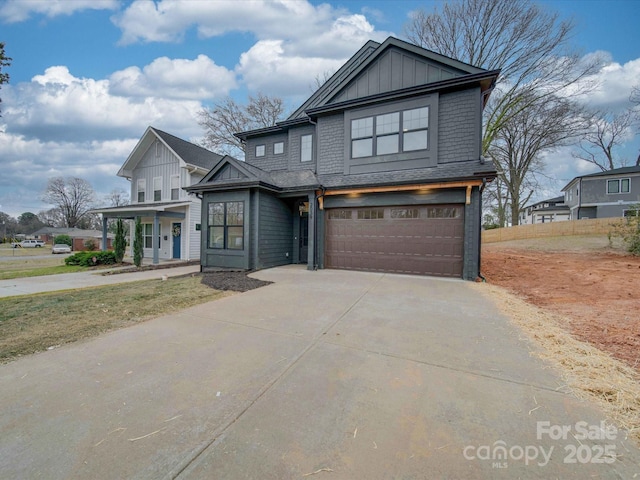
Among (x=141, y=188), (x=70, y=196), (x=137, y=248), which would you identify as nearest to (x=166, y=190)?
(x=141, y=188)

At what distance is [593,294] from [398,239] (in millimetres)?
4749

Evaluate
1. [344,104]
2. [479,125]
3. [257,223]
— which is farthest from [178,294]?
[479,125]

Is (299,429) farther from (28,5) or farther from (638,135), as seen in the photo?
(638,135)

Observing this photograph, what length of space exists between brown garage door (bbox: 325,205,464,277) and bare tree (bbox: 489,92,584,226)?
12275 millimetres

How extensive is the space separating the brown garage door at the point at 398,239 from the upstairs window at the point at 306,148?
10.0 ft

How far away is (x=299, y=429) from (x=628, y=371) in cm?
348

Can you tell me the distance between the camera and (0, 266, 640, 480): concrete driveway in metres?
1.60

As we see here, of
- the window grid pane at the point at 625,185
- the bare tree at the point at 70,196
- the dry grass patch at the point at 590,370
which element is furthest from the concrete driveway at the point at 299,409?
the bare tree at the point at 70,196

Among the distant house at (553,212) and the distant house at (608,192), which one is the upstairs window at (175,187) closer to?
the distant house at (608,192)

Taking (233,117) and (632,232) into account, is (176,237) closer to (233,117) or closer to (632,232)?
(233,117)

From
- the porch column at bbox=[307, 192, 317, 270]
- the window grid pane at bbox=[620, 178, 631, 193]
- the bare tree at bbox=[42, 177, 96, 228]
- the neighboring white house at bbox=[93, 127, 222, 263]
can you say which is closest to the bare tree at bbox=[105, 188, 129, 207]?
the bare tree at bbox=[42, 177, 96, 228]

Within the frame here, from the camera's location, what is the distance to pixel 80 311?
482cm

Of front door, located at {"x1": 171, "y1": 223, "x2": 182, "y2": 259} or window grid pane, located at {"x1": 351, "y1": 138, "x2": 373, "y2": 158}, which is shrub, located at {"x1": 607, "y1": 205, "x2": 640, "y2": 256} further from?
front door, located at {"x1": 171, "y1": 223, "x2": 182, "y2": 259}

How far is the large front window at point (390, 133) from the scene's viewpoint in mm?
8711
